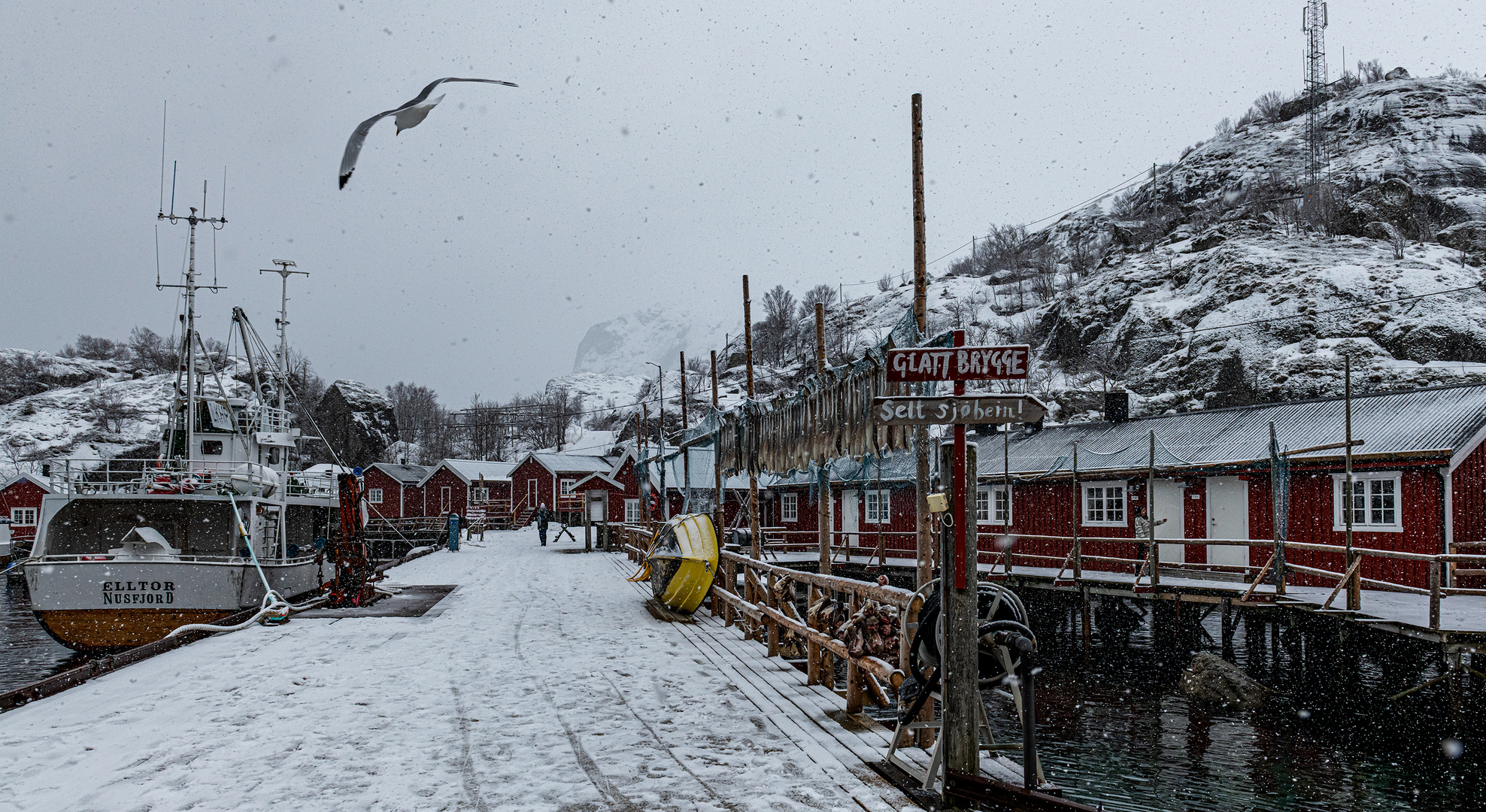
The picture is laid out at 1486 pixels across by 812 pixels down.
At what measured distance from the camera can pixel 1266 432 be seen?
2088cm

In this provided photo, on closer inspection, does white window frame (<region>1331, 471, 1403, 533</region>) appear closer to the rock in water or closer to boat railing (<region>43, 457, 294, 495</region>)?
the rock in water

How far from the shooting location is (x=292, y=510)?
2456cm

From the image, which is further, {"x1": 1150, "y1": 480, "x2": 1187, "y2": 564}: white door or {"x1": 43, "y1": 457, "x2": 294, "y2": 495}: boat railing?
{"x1": 1150, "y1": 480, "x2": 1187, "y2": 564}: white door

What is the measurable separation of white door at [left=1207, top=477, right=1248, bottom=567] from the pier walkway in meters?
14.6

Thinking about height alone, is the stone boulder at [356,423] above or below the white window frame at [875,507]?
above

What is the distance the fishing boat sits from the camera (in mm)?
17172

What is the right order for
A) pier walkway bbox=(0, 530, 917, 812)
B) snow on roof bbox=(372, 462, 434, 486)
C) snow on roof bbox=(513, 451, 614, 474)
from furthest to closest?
snow on roof bbox=(372, 462, 434, 486), snow on roof bbox=(513, 451, 614, 474), pier walkway bbox=(0, 530, 917, 812)

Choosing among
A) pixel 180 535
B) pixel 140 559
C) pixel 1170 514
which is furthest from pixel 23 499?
pixel 1170 514

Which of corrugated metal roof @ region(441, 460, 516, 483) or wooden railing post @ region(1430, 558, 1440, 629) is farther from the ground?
corrugated metal roof @ region(441, 460, 516, 483)

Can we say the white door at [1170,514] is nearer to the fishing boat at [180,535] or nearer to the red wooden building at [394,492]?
the fishing boat at [180,535]

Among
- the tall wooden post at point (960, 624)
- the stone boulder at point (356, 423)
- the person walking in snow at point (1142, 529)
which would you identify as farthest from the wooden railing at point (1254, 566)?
the stone boulder at point (356, 423)

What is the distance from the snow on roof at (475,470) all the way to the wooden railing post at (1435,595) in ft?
185

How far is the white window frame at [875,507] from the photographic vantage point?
1195 inches

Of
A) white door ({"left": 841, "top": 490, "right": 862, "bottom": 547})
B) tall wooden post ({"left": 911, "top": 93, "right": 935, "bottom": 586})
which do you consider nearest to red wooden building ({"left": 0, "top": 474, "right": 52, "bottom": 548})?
white door ({"left": 841, "top": 490, "right": 862, "bottom": 547})
